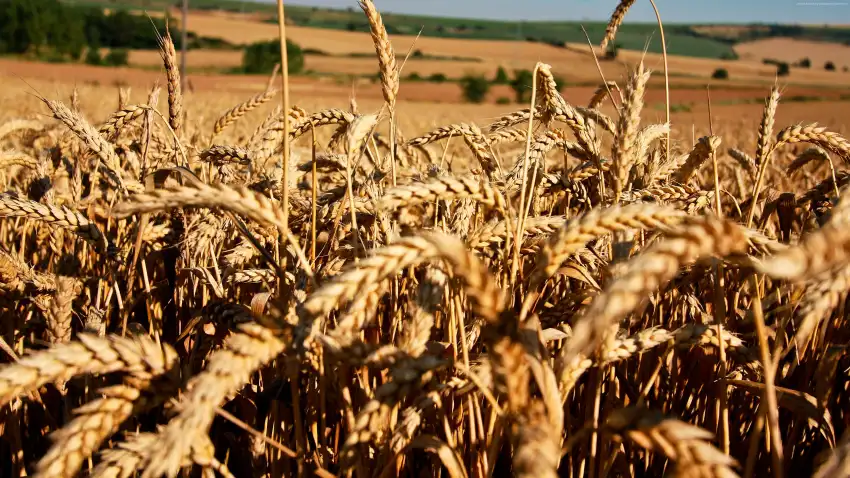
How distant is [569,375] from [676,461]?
0.32m

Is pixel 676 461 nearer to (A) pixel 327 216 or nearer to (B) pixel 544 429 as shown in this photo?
(B) pixel 544 429

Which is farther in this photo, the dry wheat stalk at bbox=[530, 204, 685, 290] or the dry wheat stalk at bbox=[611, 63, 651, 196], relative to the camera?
the dry wheat stalk at bbox=[611, 63, 651, 196]

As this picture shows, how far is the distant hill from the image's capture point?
251 feet

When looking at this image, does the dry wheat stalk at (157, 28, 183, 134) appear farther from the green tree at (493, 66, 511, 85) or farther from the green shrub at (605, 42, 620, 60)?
the green tree at (493, 66, 511, 85)

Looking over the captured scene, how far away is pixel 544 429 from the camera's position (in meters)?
0.69

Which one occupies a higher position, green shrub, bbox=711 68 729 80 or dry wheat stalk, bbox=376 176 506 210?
green shrub, bbox=711 68 729 80

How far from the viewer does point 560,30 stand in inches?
3617

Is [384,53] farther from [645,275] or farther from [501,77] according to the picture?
[501,77]

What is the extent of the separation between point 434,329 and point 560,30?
97.6 meters

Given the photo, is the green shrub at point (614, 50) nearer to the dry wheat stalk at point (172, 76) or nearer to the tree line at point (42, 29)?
the dry wheat stalk at point (172, 76)

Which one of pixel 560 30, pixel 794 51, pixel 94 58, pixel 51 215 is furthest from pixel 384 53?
pixel 560 30

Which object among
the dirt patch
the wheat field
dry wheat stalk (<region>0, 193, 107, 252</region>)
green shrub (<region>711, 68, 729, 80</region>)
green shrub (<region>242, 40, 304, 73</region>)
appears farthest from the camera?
the dirt patch

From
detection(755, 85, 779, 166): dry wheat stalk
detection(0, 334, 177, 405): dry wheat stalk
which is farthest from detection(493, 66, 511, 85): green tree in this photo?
detection(0, 334, 177, 405): dry wheat stalk

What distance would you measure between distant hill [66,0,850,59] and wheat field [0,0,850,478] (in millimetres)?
71530
